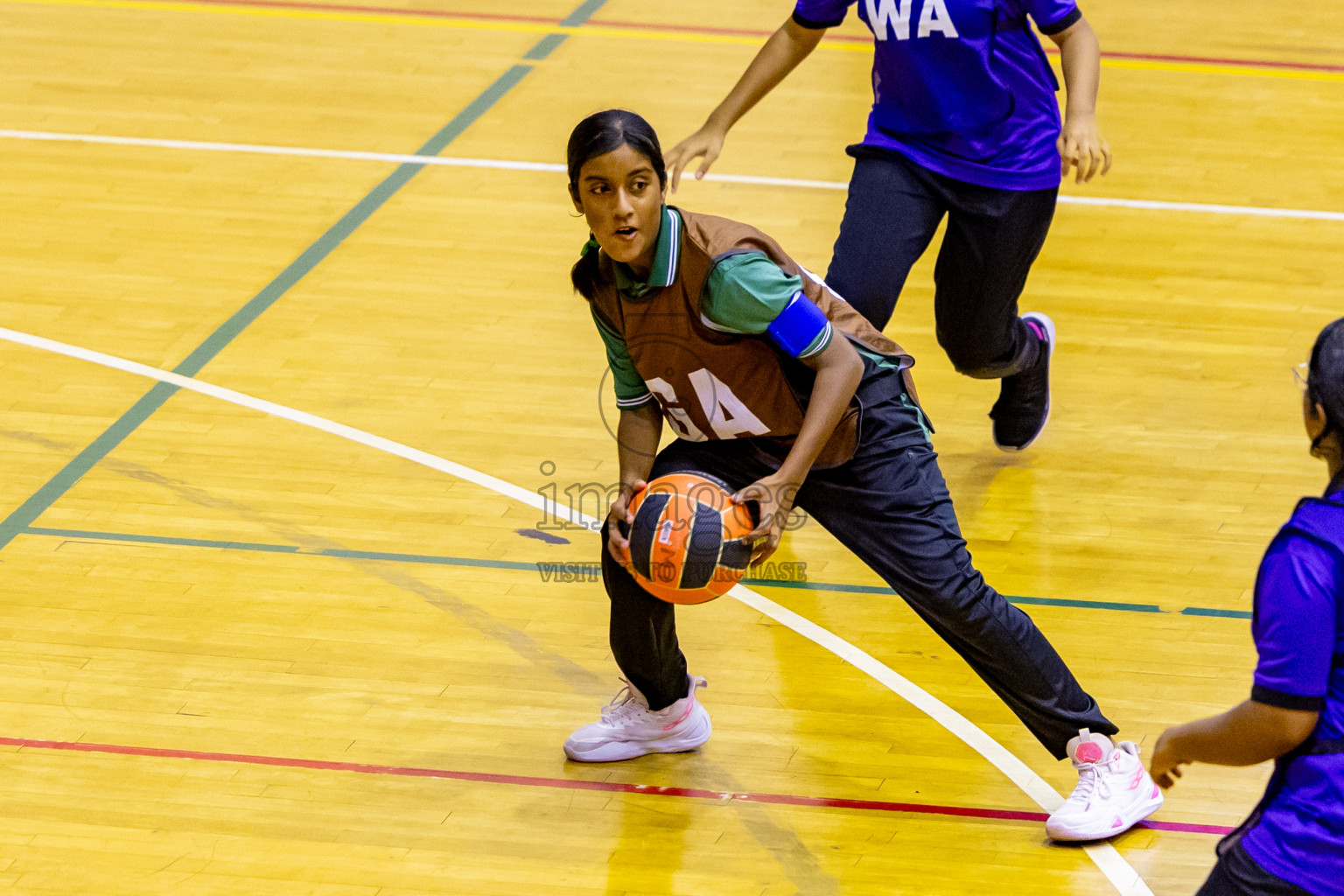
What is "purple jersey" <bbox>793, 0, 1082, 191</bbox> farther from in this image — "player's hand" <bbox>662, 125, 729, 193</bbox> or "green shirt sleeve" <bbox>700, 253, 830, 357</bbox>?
"green shirt sleeve" <bbox>700, 253, 830, 357</bbox>

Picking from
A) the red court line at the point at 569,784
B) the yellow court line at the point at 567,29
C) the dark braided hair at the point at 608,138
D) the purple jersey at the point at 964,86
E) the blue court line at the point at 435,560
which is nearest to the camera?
the dark braided hair at the point at 608,138

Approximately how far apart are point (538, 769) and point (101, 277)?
3.35m

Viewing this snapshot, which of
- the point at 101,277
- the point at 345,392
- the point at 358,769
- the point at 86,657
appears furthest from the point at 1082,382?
the point at 101,277

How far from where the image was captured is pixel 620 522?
10.3ft

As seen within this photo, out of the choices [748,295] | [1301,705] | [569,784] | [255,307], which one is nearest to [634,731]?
[569,784]

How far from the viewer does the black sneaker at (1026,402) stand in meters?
4.60

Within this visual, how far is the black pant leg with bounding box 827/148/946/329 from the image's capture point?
3904 mm

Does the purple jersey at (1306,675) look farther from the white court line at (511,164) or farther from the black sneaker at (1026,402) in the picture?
the white court line at (511,164)

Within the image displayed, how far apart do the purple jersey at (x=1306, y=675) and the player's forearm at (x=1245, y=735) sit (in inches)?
0.9

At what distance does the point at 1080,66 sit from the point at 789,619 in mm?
1571

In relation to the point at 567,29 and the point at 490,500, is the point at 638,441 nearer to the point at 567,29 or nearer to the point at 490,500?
the point at 490,500

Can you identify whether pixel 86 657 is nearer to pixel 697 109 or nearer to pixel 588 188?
pixel 588 188

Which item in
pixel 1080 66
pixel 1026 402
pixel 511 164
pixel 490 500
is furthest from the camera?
pixel 511 164

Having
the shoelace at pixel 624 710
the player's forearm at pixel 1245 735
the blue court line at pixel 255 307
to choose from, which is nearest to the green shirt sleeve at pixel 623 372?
the shoelace at pixel 624 710
